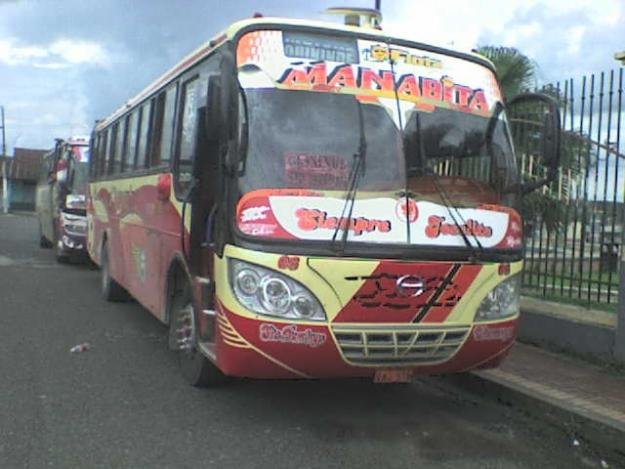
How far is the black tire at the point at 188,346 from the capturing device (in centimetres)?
634

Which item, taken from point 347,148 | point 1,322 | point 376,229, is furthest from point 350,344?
point 1,322

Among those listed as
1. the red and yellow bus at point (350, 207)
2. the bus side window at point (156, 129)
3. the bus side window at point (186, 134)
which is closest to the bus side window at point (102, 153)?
the bus side window at point (156, 129)

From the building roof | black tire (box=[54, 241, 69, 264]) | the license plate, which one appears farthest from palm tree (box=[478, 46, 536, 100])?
the building roof

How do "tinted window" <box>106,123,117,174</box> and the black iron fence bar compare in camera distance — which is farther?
"tinted window" <box>106,123,117,174</box>

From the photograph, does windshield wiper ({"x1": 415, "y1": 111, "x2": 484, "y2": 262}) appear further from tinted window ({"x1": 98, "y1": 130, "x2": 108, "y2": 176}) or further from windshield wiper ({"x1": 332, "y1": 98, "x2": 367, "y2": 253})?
tinted window ({"x1": 98, "y1": 130, "x2": 108, "y2": 176})

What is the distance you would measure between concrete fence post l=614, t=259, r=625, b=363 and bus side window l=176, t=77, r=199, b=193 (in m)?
3.95

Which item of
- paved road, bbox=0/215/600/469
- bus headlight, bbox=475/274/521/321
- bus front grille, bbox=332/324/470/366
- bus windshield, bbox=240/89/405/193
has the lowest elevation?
paved road, bbox=0/215/600/469

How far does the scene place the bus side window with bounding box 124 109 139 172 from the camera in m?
9.29

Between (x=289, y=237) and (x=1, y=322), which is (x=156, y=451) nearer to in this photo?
(x=289, y=237)

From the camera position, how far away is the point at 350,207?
512 centimetres

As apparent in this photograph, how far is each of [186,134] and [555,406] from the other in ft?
12.0

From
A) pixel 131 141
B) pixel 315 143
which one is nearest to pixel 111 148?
pixel 131 141

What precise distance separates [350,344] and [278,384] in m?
1.77

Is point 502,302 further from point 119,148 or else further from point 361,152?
point 119,148
